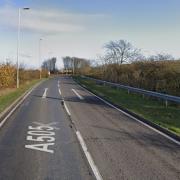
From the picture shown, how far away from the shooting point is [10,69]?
4816cm

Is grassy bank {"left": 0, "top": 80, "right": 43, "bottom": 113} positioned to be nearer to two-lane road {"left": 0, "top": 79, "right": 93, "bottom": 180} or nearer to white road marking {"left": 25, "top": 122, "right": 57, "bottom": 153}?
two-lane road {"left": 0, "top": 79, "right": 93, "bottom": 180}

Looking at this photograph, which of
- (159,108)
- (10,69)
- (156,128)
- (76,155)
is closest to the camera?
(76,155)

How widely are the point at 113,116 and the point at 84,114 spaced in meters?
1.44

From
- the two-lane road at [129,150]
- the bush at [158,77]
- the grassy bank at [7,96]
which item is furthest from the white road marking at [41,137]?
the bush at [158,77]

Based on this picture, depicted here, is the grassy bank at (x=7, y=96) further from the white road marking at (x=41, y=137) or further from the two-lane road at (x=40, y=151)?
the white road marking at (x=41, y=137)

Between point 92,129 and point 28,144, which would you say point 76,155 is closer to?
point 28,144

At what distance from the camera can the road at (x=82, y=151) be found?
830 centimetres

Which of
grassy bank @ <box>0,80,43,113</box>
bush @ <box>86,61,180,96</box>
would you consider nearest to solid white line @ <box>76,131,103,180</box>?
grassy bank @ <box>0,80,43,113</box>

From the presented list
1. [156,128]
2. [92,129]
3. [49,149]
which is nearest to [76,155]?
[49,149]

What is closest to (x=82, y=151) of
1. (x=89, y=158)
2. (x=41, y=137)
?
(x=89, y=158)

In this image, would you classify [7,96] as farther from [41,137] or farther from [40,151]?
[40,151]

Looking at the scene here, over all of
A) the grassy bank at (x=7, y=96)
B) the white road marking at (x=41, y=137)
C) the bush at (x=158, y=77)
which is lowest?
the grassy bank at (x=7, y=96)

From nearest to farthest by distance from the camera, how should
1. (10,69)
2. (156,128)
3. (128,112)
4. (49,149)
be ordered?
(49,149) → (156,128) → (128,112) → (10,69)

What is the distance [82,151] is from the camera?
1048 cm
